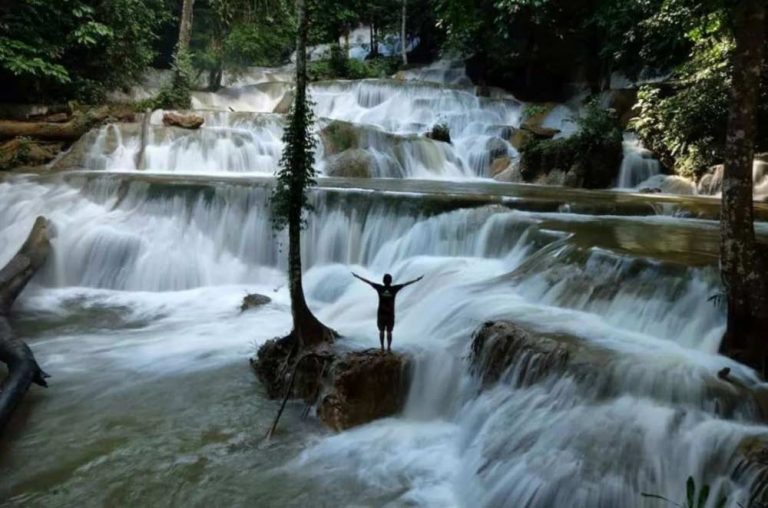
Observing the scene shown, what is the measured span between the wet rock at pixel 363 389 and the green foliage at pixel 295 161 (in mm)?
1840

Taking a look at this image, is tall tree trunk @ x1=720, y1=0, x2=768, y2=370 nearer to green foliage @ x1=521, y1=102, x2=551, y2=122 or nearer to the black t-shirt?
the black t-shirt

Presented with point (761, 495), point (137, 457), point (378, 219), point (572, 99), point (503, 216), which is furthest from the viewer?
point (572, 99)

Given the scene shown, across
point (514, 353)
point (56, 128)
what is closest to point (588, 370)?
point (514, 353)

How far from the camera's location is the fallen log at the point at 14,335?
6172 mm

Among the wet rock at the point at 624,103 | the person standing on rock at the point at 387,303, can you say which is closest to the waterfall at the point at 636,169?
the wet rock at the point at 624,103

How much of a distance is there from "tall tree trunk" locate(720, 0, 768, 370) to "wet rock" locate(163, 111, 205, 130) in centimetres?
1482

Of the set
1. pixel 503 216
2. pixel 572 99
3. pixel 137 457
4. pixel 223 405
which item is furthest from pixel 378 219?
pixel 572 99

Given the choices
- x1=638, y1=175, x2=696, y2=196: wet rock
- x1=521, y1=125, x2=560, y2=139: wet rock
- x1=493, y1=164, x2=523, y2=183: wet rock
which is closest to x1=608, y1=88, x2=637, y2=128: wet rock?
x1=521, y1=125, x2=560, y2=139: wet rock

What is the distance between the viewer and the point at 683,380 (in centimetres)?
493

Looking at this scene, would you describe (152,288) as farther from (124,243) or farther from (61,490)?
(61,490)

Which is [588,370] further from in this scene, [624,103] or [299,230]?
[624,103]

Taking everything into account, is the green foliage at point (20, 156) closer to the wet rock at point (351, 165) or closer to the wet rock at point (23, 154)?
the wet rock at point (23, 154)

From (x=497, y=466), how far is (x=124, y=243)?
936 centimetres

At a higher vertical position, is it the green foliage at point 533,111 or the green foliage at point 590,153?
the green foliage at point 533,111
